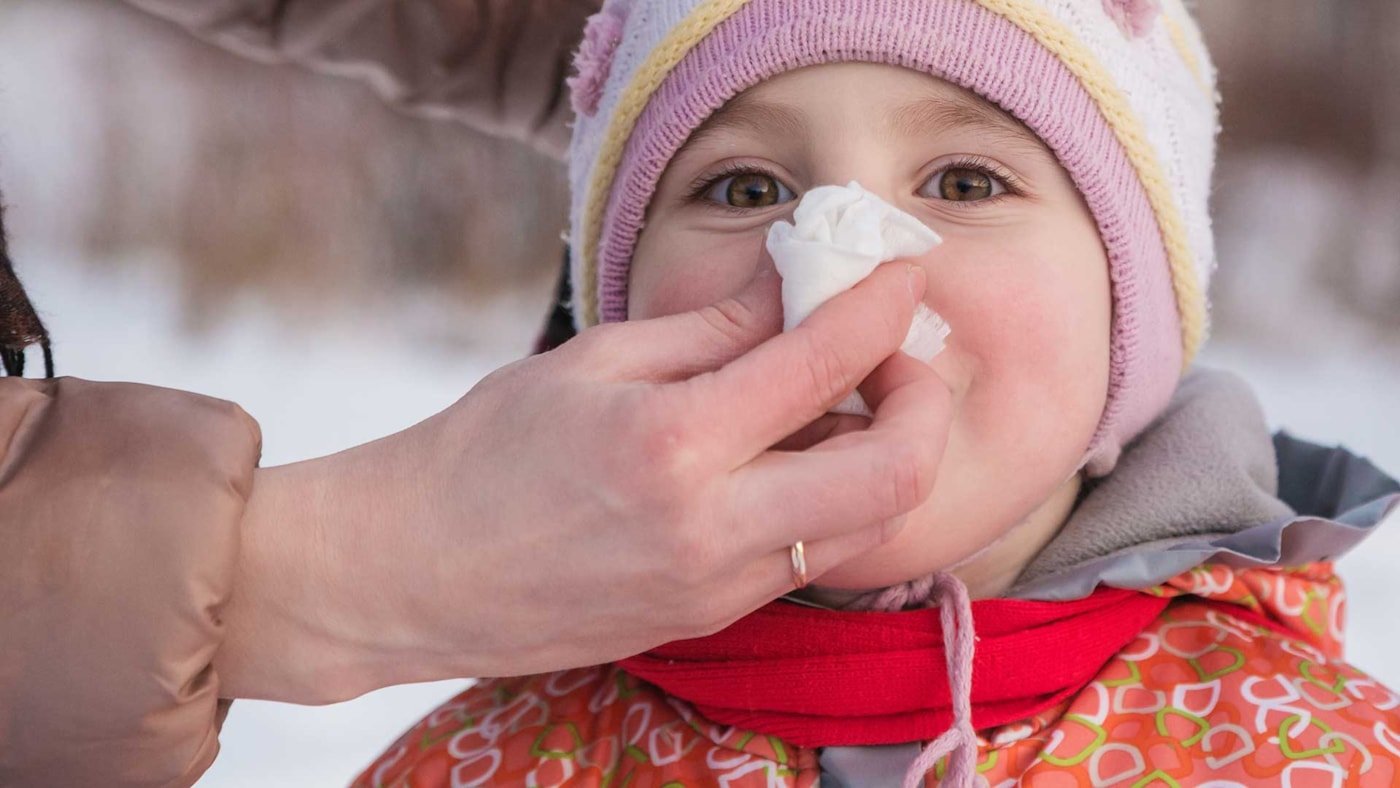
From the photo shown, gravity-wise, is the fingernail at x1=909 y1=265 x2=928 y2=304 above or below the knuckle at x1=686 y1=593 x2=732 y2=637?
above

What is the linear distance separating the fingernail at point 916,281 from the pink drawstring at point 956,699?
26 cm

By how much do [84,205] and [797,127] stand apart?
1845 mm

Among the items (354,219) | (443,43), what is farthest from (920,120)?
(354,219)

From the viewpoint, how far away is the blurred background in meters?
2.35

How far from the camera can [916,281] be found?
0.92 m

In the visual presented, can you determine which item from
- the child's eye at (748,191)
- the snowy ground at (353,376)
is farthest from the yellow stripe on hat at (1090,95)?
the snowy ground at (353,376)

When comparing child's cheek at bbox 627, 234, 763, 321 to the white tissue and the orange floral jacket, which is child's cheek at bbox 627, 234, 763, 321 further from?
the orange floral jacket

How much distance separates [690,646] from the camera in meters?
1.13

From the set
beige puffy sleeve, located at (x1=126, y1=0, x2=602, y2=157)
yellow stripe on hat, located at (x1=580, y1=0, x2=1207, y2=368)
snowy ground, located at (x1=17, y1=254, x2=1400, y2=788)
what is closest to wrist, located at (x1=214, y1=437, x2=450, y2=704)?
yellow stripe on hat, located at (x1=580, y1=0, x2=1207, y2=368)

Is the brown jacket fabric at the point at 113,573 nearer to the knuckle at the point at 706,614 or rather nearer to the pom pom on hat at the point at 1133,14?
the knuckle at the point at 706,614

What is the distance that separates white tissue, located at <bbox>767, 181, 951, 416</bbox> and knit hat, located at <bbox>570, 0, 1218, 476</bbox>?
0.66 feet

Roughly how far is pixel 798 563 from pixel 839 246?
21cm

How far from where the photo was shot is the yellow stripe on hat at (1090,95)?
1.12 m

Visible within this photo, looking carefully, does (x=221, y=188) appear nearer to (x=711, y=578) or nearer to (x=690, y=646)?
(x=690, y=646)
